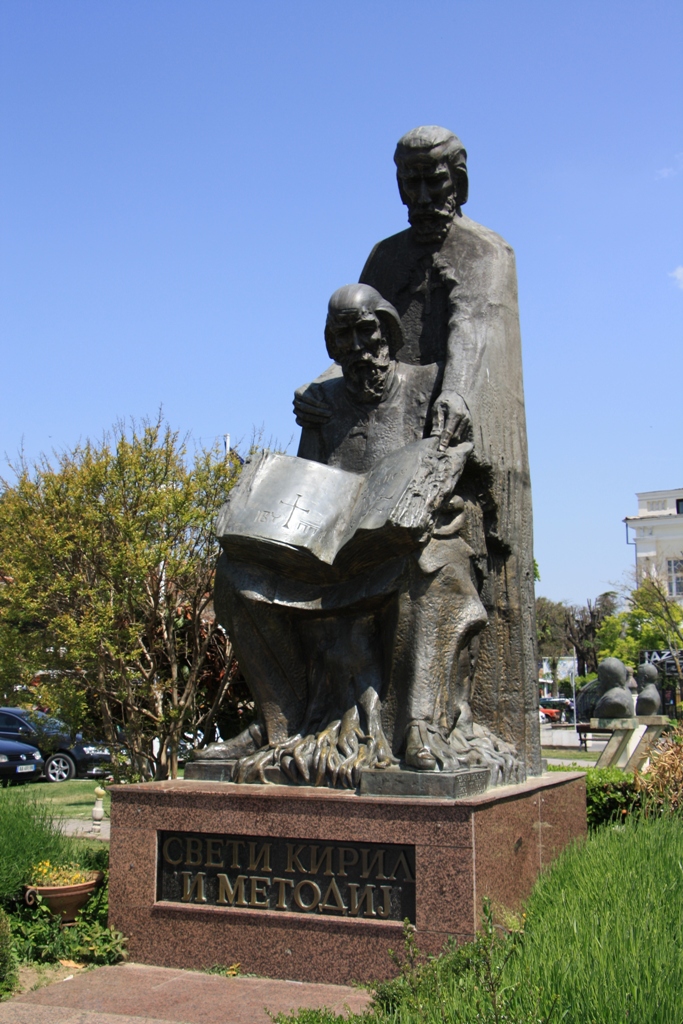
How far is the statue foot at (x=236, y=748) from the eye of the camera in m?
4.86

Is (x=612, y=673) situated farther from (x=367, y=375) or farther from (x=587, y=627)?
(x=587, y=627)

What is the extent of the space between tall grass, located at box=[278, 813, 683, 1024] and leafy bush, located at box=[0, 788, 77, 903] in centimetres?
221

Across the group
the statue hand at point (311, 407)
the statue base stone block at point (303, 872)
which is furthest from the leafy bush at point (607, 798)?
the statue hand at point (311, 407)

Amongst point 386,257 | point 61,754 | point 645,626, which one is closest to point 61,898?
point 386,257

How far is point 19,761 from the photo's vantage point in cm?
1645

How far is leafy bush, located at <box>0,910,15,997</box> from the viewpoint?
3.98 m

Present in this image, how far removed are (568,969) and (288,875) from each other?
1474 millimetres

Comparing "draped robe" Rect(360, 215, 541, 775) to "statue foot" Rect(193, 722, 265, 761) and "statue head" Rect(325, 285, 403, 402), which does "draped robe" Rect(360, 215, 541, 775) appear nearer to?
"statue head" Rect(325, 285, 403, 402)

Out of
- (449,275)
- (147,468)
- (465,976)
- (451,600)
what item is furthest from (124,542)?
(465,976)

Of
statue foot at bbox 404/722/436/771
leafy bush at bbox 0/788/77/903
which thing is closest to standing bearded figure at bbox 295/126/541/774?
statue foot at bbox 404/722/436/771

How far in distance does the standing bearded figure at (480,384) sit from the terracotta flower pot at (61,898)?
2.08 metres

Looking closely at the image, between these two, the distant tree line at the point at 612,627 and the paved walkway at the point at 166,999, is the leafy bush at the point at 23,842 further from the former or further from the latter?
the distant tree line at the point at 612,627

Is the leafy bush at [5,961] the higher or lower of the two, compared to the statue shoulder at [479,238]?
lower

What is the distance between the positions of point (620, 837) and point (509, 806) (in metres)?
1.47
